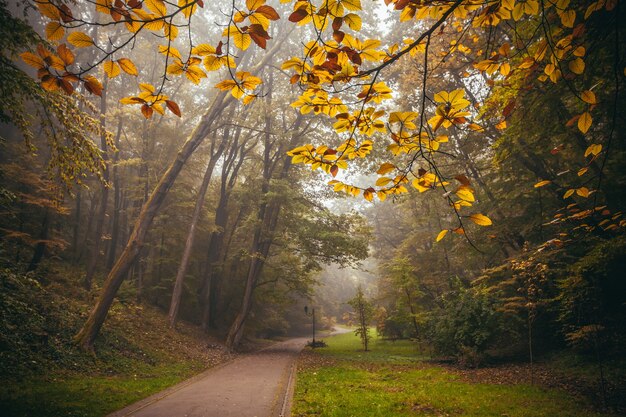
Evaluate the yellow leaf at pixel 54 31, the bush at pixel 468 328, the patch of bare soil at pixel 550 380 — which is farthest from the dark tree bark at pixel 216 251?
the yellow leaf at pixel 54 31

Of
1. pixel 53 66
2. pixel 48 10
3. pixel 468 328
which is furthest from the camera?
pixel 468 328

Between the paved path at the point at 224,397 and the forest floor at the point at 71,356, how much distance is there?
1.43 ft

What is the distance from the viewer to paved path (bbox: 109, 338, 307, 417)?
517 centimetres

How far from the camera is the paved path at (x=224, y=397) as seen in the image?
5172mm

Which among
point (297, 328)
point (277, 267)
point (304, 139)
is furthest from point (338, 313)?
point (304, 139)

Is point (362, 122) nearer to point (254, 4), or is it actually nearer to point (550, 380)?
point (254, 4)

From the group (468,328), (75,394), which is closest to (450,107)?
(75,394)

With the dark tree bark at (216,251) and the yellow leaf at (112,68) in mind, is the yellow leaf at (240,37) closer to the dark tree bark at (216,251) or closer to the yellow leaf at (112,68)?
the yellow leaf at (112,68)

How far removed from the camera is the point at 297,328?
32.9m

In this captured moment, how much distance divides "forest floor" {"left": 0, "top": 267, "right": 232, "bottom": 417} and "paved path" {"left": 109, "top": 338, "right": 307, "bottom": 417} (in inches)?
17.2

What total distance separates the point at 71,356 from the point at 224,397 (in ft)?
12.8

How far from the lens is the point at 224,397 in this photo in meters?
6.12

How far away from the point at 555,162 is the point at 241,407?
421 inches

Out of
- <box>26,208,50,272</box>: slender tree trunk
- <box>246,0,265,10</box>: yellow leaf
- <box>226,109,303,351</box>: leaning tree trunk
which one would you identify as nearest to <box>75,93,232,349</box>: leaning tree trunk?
<box>26,208,50,272</box>: slender tree trunk
